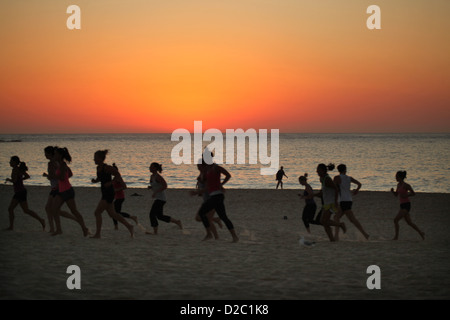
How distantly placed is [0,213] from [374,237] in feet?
36.7

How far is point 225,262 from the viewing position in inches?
353

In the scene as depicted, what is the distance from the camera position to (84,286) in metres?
7.16

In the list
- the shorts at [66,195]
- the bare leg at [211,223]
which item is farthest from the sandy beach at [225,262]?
the shorts at [66,195]

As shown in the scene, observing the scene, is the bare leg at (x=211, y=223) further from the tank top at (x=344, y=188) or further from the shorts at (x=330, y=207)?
the tank top at (x=344, y=188)

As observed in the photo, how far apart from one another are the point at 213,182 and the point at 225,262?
220cm

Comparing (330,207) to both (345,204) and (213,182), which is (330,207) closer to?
(345,204)

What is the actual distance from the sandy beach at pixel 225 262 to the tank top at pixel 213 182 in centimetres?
107

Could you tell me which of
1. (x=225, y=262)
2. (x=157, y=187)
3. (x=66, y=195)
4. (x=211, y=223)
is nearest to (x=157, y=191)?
(x=157, y=187)

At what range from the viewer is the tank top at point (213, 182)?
35.2 ft

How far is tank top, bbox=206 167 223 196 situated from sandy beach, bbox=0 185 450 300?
107cm

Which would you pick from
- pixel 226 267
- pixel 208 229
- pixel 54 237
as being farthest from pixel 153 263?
pixel 54 237
